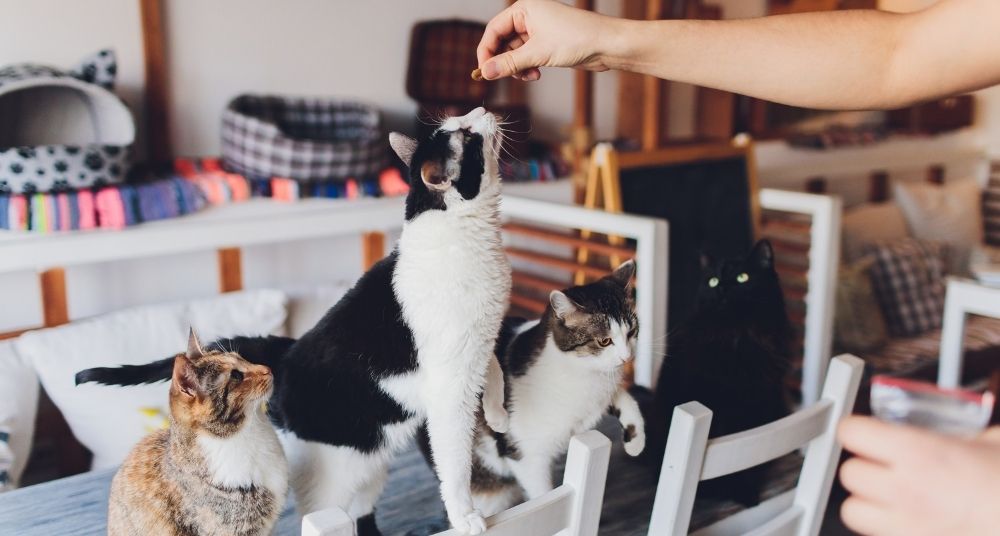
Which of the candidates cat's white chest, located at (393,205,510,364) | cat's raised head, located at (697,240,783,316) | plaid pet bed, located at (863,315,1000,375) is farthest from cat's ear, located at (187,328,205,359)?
plaid pet bed, located at (863,315,1000,375)

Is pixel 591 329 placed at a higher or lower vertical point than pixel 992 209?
higher

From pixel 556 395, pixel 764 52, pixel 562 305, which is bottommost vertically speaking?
pixel 556 395

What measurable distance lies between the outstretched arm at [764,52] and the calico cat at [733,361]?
382 millimetres

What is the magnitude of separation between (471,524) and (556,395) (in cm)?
24

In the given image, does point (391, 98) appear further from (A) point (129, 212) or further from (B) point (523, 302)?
(A) point (129, 212)

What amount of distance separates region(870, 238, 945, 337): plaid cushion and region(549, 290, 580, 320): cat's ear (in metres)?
2.35

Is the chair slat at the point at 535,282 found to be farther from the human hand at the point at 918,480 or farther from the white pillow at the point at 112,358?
the human hand at the point at 918,480

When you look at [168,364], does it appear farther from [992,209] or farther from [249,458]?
[992,209]

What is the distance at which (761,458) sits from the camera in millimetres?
867

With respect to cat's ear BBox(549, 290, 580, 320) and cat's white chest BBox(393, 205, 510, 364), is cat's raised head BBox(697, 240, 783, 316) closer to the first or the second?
cat's ear BBox(549, 290, 580, 320)

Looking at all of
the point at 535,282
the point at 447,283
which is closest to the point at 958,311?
the point at 535,282

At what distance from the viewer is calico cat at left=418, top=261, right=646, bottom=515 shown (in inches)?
34.8

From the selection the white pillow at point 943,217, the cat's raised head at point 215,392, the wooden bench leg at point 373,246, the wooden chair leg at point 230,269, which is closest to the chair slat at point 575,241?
the wooden bench leg at point 373,246

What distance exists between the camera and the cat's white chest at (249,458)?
693 mm
